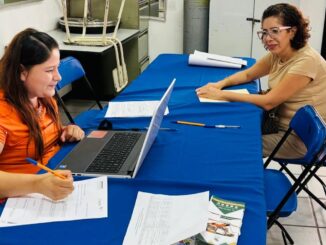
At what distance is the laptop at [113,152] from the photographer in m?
1.36

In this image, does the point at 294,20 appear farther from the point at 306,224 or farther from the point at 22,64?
the point at 22,64

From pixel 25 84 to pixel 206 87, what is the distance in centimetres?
108

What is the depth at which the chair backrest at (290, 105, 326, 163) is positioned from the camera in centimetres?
167

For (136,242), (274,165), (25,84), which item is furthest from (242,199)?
(274,165)

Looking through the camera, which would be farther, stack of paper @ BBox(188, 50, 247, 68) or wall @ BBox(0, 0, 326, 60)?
wall @ BBox(0, 0, 326, 60)

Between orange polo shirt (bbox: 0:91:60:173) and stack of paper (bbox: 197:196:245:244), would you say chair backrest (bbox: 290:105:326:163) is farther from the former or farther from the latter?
orange polo shirt (bbox: 0:91:60:173)

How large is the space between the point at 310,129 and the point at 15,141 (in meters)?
1.24

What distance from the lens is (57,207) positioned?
1.18 metres

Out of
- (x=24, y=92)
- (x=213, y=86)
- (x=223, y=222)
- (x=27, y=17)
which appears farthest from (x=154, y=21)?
(x=223, y=222)

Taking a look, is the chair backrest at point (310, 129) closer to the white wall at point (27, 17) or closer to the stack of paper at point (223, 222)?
the stack of paper at point (223, 222)

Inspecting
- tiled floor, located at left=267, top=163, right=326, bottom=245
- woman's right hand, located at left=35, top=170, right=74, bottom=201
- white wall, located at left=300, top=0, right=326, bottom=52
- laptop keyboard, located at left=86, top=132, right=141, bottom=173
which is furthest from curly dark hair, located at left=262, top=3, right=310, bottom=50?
white wall, located at left=300, top=0, right=326, bottom=52

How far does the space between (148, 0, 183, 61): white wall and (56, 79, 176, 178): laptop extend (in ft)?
10.9

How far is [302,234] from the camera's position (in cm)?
219

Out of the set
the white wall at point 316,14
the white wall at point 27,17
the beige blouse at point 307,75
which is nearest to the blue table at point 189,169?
the beige blouse at point 307,75
